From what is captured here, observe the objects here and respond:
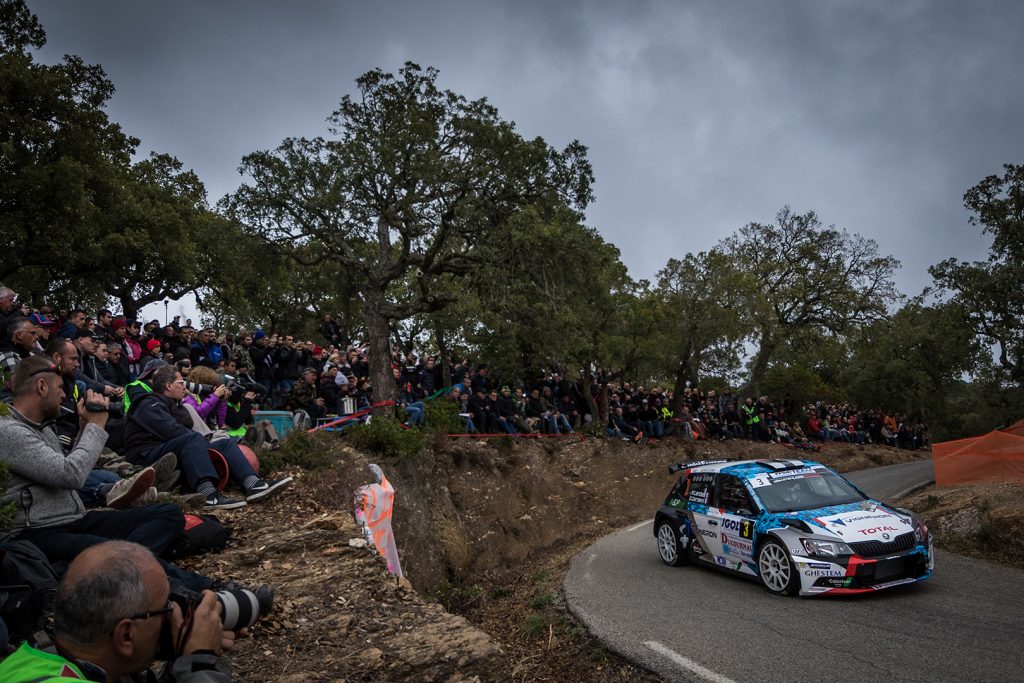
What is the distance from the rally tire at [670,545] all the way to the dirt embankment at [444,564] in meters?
1.91

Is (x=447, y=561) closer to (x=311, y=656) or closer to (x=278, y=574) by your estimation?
(x=278, y=574)

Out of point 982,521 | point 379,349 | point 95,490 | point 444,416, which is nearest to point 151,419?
point 95,490

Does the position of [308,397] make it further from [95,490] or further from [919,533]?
[919,533]

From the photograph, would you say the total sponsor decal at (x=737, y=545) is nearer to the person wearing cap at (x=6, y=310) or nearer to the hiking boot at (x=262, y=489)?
the hiking boot at (x=262, y=489)

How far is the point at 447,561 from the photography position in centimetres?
1412

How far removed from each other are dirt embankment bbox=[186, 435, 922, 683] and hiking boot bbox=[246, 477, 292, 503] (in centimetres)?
17

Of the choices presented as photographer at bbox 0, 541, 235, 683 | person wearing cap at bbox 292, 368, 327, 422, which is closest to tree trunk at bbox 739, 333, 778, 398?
person wearing cap at bbox 292, 368, 327, 422

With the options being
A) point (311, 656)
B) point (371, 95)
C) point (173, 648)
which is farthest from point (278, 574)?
point (371, 95)

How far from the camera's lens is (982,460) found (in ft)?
47.9

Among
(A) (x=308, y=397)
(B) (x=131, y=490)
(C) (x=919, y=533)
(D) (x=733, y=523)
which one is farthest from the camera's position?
(A) (x=308, y=397)

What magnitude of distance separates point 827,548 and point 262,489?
7.48 meters

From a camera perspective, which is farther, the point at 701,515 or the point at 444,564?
the point at 444,564

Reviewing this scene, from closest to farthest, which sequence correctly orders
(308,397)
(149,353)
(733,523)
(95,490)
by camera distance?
(95,490) < (733,523) < (149,353) < (308,397)

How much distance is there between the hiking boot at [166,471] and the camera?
800 cm
